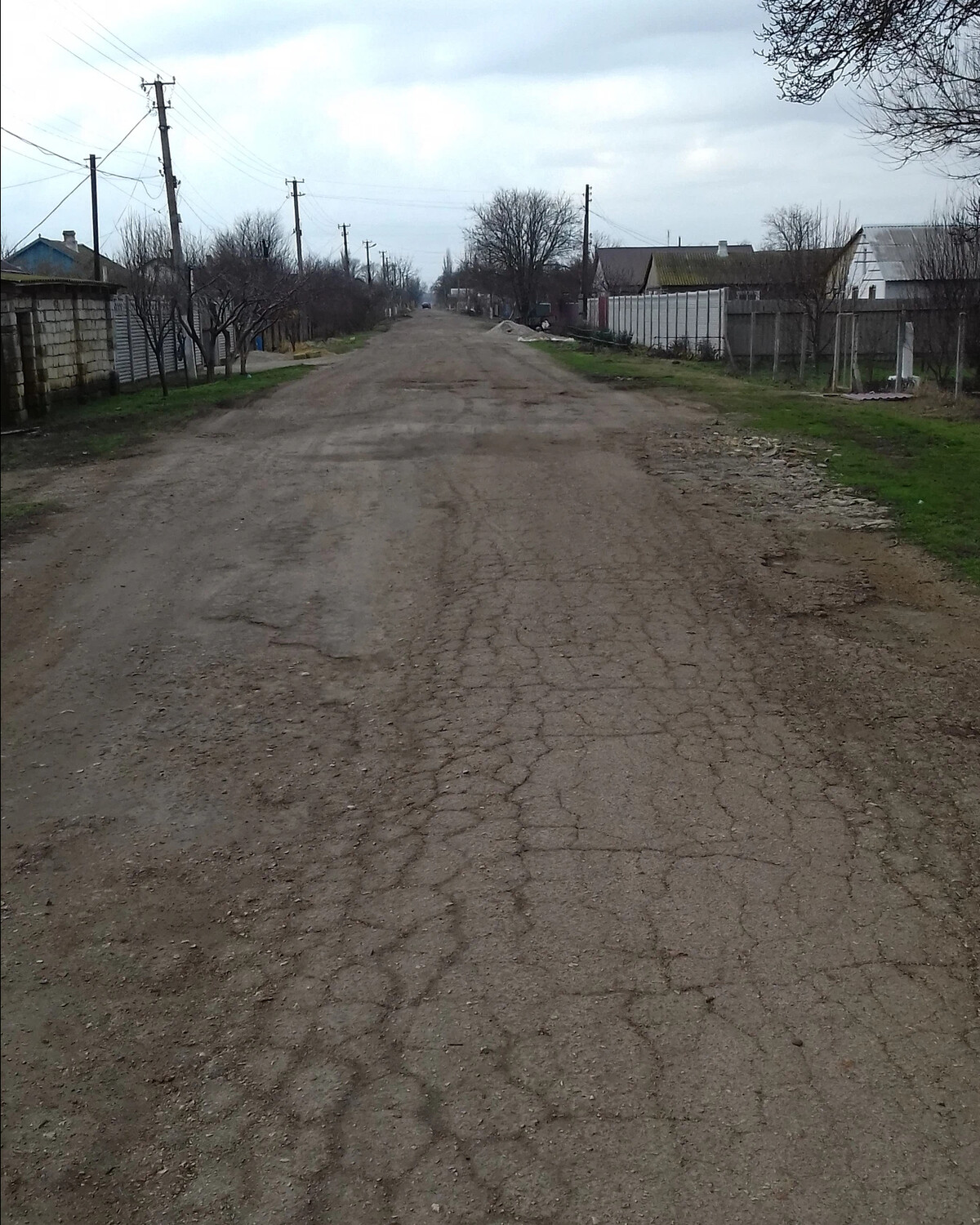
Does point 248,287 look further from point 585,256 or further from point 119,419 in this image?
point 585,256

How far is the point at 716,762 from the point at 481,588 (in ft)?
8.58

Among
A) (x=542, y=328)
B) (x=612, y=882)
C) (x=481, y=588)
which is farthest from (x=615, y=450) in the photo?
(x=542, y=328)

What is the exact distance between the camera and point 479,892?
144 inches

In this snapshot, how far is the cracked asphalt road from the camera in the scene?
8.04 ft

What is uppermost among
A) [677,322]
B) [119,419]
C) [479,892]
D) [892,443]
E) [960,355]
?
[677,322]

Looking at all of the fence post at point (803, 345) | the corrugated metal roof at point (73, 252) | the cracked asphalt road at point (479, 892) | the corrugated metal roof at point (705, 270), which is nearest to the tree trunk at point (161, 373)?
the cracked asphalt road at point (479, 892)

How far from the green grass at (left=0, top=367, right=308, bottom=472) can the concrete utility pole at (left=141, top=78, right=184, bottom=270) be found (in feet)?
9.28

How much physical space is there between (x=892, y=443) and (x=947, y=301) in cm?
970

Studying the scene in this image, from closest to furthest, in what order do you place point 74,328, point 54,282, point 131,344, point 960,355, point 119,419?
1. point 119,419
2. point 54,282
3. point 74,328
4. point 960,355
5. point 131,344

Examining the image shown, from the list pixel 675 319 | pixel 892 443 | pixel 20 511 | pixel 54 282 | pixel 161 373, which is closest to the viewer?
pixel 20 511

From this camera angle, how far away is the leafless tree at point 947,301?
19.4m

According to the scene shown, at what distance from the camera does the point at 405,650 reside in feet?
19.0

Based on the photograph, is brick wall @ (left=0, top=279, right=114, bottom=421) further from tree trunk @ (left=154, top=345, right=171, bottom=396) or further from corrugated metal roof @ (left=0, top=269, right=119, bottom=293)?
tree trunk @ (left=154, top=345, right=171, bottom=396)

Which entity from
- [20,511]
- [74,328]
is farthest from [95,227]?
[20,511]
